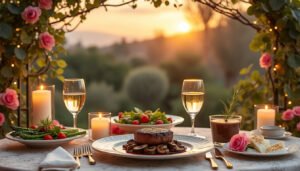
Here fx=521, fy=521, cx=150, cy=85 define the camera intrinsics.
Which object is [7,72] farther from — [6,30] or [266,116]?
[266,116]

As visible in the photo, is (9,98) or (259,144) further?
(9,98)

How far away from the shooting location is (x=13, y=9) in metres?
3.00

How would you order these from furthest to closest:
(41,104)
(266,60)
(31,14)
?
(266,60), (31,14), (41,104)

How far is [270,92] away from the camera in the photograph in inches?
152

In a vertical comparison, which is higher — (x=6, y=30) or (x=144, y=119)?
(x=6, y=30)

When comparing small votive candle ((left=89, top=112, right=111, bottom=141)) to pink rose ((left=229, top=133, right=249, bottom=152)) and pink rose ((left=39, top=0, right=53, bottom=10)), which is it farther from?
pink rose ((left=39, top=0, right=53, bottom=10))

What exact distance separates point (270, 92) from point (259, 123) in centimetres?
140

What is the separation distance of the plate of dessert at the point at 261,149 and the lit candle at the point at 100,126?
567 millimetres

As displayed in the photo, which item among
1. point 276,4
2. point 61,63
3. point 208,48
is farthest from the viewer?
point 208,48

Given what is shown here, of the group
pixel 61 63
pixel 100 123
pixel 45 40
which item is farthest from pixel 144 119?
pixel 61 63

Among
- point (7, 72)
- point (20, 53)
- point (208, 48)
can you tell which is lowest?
point (7, 72)

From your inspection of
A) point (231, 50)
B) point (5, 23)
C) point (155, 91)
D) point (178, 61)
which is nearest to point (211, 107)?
point (155, 91)

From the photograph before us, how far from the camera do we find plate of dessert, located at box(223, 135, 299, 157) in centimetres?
195

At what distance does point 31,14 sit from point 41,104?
0.60 metres
